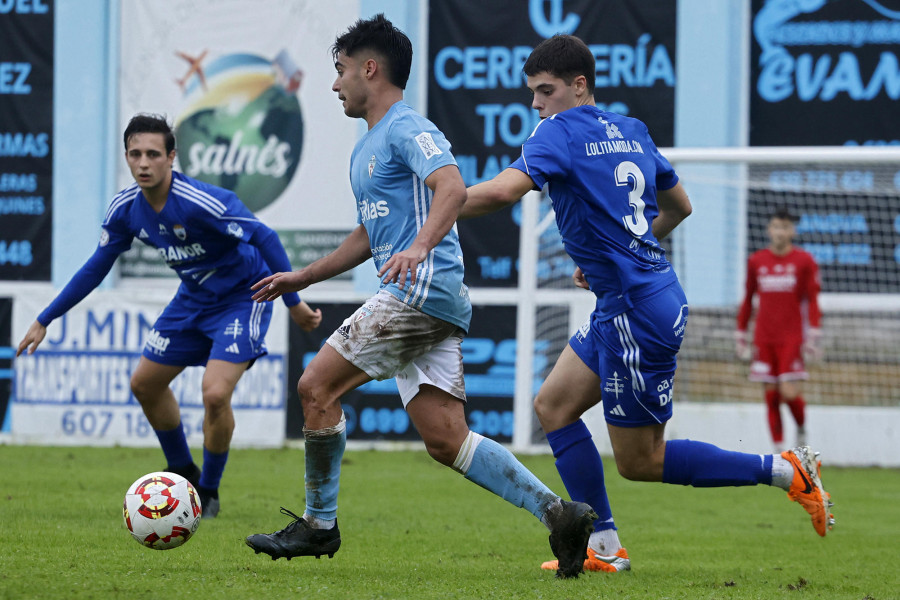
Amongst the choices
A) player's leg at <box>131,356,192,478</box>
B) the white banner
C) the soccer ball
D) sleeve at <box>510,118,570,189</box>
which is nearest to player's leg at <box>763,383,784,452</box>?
the white banner

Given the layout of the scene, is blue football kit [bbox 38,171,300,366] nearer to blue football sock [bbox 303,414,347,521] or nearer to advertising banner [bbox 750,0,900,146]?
blue football sock [bbox 303,414,347,521]

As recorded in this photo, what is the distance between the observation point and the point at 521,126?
42.6ft

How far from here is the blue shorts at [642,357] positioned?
451cm

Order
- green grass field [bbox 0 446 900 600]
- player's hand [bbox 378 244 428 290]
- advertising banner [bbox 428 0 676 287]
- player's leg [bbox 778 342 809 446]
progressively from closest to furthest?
player's hand [bbox 378 244 428 290] < green grass field [bbox 0 446 900 600] < player's leg [bbox 778 342 809 446] < advertising banner [bbox 428 0 676 287]

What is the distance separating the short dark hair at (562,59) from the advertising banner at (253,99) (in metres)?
8.80

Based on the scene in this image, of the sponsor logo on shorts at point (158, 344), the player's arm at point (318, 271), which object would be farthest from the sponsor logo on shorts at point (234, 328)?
the player's arm at point (318, 271)

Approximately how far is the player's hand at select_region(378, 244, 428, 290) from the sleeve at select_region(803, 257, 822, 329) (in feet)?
23.8

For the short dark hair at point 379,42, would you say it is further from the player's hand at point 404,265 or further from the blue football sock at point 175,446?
the blue football sock at point 175,446

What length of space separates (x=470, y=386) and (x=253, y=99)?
475 cm

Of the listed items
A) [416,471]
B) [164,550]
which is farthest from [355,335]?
[416,471]

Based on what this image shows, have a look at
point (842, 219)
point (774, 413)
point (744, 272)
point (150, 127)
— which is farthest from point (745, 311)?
point (150, 127)

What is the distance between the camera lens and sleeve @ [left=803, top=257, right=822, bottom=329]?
10328 millimetres

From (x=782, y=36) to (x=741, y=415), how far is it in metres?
4.41

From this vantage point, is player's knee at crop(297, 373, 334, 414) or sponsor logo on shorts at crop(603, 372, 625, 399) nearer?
player's knee at crop(297, 373, 334, 414)
